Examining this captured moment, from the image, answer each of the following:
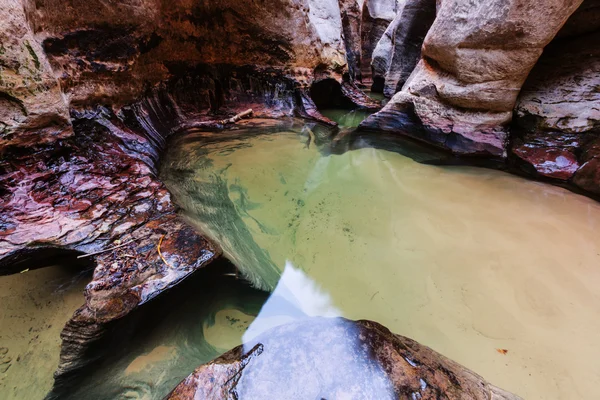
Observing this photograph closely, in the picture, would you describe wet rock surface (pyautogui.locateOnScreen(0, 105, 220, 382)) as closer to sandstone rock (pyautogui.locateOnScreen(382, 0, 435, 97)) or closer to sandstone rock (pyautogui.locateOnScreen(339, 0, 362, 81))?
sandstone rock (pyautogui.locateOnScreen(382, 0, 435, 97))

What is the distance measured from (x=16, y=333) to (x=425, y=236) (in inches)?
119

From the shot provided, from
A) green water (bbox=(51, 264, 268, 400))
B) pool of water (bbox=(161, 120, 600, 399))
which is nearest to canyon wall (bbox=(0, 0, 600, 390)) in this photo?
green water (bbox=(51, 264, 268, 400))

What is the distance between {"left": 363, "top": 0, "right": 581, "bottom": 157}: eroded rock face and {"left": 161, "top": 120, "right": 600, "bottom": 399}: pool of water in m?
0.71

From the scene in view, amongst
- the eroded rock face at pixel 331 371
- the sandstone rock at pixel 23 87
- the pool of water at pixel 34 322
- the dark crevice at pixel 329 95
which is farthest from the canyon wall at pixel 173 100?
the eroded rock face at pixel 331 371

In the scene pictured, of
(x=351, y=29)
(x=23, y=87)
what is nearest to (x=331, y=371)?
(x=23, y=87)

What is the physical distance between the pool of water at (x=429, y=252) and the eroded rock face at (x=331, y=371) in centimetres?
41

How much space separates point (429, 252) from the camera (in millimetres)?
2131

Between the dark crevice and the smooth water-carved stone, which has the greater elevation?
the smooth water-carved stone

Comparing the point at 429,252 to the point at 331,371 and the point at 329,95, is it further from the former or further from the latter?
the point at 329,95

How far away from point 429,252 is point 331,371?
145cm

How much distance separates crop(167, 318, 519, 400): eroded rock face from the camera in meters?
1.01

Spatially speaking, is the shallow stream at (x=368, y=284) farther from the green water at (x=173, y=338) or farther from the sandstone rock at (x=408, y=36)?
the sandstone rock at (x=408, y=36)

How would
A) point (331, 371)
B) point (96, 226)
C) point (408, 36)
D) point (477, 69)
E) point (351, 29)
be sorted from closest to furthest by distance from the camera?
point (331, 371), point (96, 226), point (477, 69), point (408, 36), point (351, 29)

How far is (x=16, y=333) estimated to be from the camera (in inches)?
62.7
